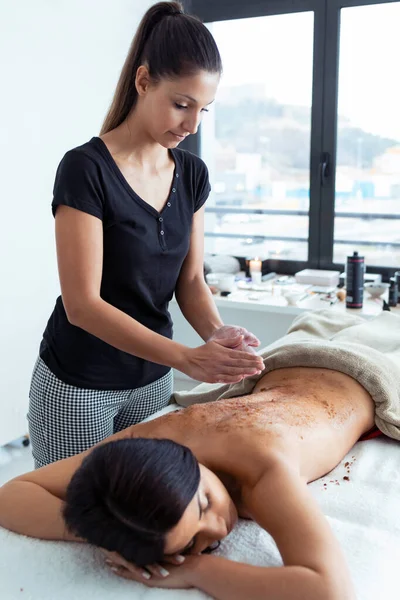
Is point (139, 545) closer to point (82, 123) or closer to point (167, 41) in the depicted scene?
point (167, 41)

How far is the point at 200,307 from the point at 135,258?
12.0 inches

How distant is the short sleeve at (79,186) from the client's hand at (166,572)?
0.72m

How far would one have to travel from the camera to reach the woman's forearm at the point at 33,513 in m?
1.24

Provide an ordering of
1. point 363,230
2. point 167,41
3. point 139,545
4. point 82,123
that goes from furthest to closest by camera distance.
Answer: point 363,230
point 82,123
point 167,41
point 139,545

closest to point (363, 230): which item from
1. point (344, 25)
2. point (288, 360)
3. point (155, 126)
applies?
point (344, 25)

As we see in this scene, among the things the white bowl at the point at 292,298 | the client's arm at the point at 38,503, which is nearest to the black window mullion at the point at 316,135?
the white bowl at the point at 292,298

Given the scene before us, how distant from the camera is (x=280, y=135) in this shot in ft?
11.8

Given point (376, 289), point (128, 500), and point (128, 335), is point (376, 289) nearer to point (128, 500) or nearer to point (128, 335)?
point (128, 335)

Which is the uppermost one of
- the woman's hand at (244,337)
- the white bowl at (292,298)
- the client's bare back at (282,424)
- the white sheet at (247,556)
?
the woman's hand at (244,337)

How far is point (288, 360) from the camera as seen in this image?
181cm

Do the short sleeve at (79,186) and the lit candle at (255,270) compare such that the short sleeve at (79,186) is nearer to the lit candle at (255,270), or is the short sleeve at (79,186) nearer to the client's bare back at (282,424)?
the client's bare back at (282,424)

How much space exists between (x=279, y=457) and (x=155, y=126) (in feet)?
2.53

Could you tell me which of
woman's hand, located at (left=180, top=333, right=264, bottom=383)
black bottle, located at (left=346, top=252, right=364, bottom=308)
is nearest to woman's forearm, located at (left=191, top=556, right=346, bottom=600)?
woman's hand, located at (left=180, top=333, right=264, bottom=383)

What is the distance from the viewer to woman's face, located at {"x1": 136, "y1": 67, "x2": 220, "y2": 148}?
1.41 metres
